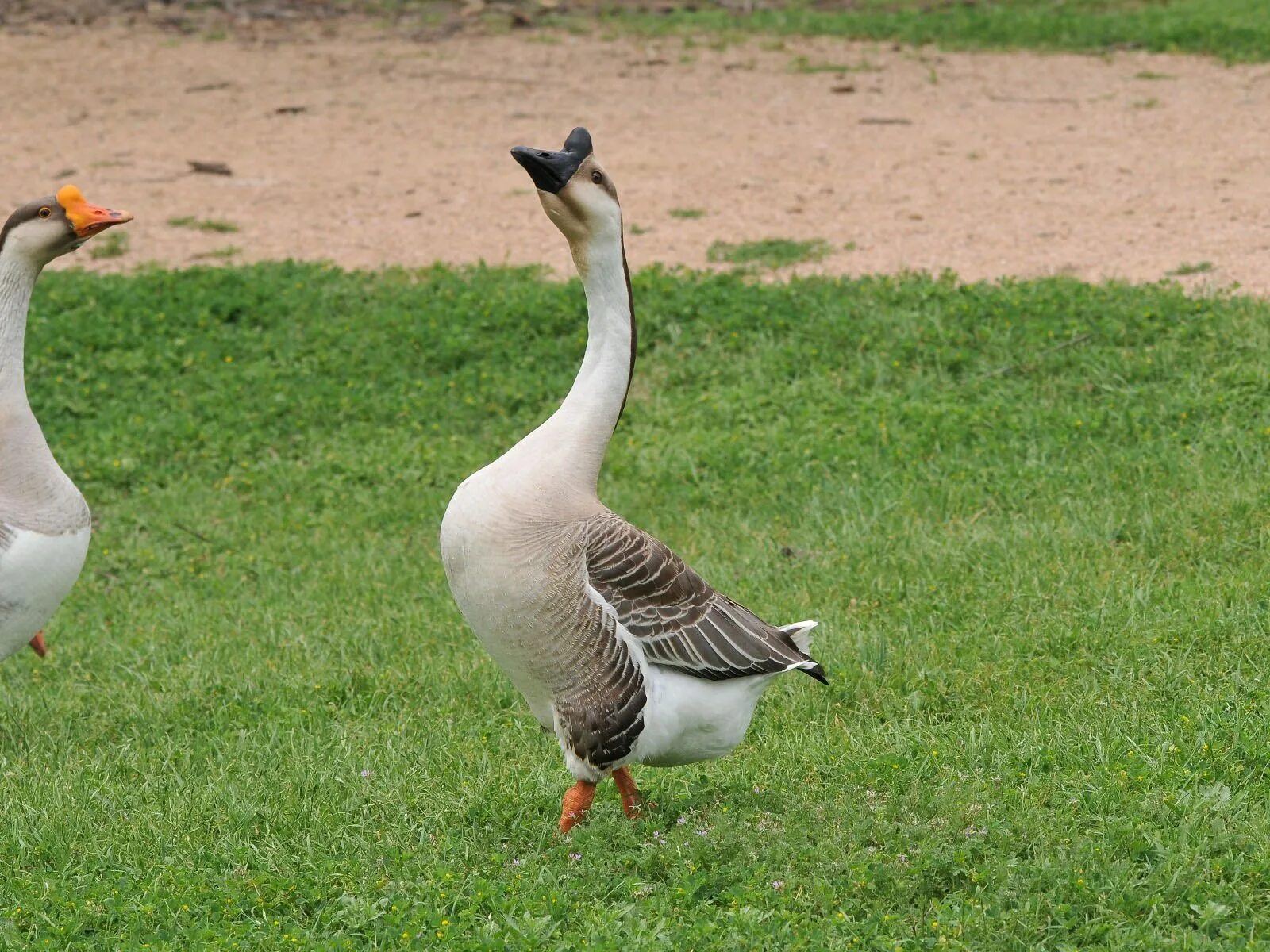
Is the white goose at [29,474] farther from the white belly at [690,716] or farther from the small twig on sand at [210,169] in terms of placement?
the small twig on sand at [210,169]

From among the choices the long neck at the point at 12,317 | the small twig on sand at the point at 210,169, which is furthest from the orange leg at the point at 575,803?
the small twig on sand at the point at 210,169

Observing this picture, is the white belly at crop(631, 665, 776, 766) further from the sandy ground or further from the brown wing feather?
the sandy ground

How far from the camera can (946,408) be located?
26.8 feet

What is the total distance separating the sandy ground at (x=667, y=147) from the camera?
34.4 ft

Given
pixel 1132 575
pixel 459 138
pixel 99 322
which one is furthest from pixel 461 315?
pixel 1132 575

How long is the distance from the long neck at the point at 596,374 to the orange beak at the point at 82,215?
2240mm

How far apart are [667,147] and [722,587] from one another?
6.96m

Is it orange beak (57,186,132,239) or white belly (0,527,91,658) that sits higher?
orange beak (57,186,132,239)

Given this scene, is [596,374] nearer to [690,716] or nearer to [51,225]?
[690,716]

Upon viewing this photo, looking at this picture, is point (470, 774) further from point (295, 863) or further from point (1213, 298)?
point (1213, 298)

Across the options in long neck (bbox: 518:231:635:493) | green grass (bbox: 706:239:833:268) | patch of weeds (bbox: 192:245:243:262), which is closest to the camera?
long neck (bbox: 518:231:635:493)

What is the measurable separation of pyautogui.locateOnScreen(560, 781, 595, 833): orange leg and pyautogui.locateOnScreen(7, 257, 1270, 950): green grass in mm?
92

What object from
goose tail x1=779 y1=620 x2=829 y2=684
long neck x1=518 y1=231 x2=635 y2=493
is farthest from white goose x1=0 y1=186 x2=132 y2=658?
goose tail x1=779 y1=620 x2=829 y2=684

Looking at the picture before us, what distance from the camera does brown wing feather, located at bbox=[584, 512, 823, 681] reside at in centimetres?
413
